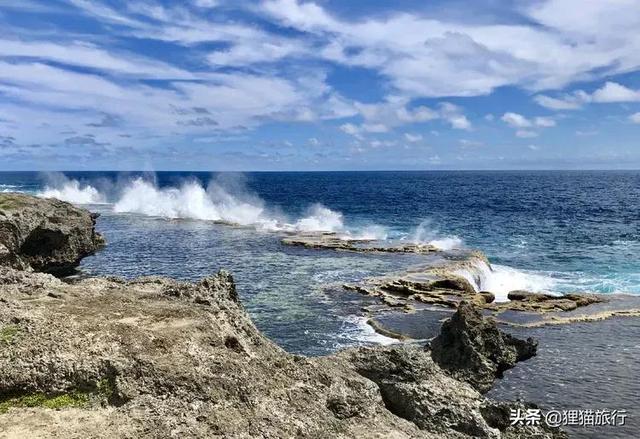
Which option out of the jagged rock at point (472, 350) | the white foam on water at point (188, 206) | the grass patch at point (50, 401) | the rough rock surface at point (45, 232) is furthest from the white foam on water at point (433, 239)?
the grass patch at point (50, 401)

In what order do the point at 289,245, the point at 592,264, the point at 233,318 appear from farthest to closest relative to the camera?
1. the point at 289,245
2. the point at 592,264
3. the point at 233,318

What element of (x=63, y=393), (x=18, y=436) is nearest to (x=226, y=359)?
(x=63, y=393)

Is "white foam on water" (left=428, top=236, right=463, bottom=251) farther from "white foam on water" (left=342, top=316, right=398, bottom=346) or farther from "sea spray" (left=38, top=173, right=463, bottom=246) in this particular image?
"white foam on water" (left=342, top=316, right=398, bottom=346)

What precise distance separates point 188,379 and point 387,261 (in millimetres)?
45759

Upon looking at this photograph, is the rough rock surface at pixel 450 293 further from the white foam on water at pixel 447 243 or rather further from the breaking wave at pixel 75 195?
the breaking wave at pixel 75 195

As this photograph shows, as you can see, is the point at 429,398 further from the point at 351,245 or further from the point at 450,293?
the point at 351,245

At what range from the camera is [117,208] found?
4432 inches

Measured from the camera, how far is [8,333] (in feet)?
39.8

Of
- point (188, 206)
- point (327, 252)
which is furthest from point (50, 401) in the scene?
point (188, 206)

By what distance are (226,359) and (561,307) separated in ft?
109

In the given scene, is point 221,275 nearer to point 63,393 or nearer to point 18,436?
point 63,393

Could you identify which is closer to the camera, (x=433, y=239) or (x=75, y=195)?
(x=433, y=239)

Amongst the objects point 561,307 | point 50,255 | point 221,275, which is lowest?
point 561,307

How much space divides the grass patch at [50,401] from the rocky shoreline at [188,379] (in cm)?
2
